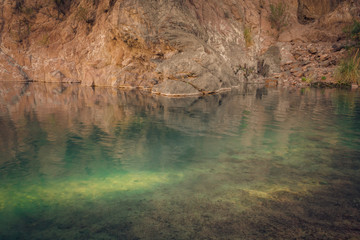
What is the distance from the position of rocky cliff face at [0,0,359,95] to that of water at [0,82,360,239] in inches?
448

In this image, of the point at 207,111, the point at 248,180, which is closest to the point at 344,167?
the point at 248,180

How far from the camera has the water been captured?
212cm

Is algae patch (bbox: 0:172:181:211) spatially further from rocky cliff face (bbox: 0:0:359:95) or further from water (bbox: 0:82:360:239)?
rocky cliff face (bbox: 0:0:359:95)

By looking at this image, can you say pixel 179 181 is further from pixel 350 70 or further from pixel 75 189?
pixel 350 70

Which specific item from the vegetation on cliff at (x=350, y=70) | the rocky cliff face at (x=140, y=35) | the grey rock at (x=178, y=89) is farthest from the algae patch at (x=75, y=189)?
the vegetation on cliff at (x=350, y=70)

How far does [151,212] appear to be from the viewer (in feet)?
7.64

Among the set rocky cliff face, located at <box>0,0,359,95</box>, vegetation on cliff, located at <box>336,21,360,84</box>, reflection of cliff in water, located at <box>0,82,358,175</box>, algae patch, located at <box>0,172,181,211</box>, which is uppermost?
rocky cliff face, located at <box>0,0,359,95</box>

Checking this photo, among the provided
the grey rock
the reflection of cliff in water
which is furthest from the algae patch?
the grey rock

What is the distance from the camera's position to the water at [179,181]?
212cm

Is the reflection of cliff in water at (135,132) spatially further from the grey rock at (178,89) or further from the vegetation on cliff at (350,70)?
the vegetation on cliff at (350,70)

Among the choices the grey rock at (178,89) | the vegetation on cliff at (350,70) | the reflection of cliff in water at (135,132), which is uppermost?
the vegetation on cliff at (350,70)

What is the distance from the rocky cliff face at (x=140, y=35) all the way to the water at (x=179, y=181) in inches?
448

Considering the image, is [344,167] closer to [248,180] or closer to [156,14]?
[248,180]

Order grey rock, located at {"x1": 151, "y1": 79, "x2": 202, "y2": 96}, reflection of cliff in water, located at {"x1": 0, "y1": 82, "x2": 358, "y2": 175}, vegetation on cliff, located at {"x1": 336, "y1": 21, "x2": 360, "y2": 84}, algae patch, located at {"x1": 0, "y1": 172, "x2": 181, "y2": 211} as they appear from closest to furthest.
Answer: algae patch, located at {"x1": 0, "y1": 172, "x2": 181, "y2": 211} < reflection of cliff in water, located at {"x1": 0, "y1": 82, "x2": 358, "y2": 175} < grey rock, located at {"x1": 151, "y1": 79, "x2": 202, "y2": 96} < vegetation on cliff, located at {"x1": 336, "y1": 21, "x2": 360, "y2": 84}
